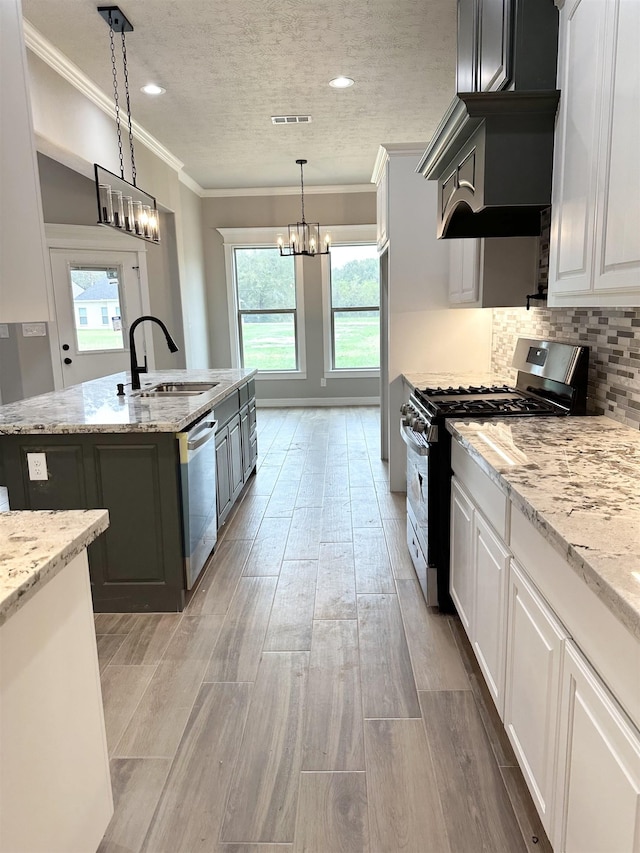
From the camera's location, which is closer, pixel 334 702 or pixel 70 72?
pixel 334 702

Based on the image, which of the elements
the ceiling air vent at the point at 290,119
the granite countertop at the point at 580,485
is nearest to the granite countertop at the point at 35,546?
the granite countertop at the point at 580,485

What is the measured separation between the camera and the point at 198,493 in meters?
3.03

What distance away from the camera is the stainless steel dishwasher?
9.21 feet

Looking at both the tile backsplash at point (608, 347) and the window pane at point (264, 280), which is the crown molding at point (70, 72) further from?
the tile backsplash at point (608, 347)

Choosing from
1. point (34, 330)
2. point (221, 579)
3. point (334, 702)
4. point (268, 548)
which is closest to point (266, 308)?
point (34, 330)

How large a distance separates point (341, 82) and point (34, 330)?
157 inches

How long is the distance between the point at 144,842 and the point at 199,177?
7095 mm

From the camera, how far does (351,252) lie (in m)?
8.20

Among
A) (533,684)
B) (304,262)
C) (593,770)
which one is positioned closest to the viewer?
(593,770)

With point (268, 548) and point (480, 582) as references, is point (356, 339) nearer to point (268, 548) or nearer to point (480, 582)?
point (268, 548)

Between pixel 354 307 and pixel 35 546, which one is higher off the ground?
pixel 354 307

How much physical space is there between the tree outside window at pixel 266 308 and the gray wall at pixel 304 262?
21cm

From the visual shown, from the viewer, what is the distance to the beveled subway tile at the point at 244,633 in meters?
2.33

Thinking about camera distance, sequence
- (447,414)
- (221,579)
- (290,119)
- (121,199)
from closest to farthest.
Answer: (447,414) → (221,579) → (121,199) → (290,119)
